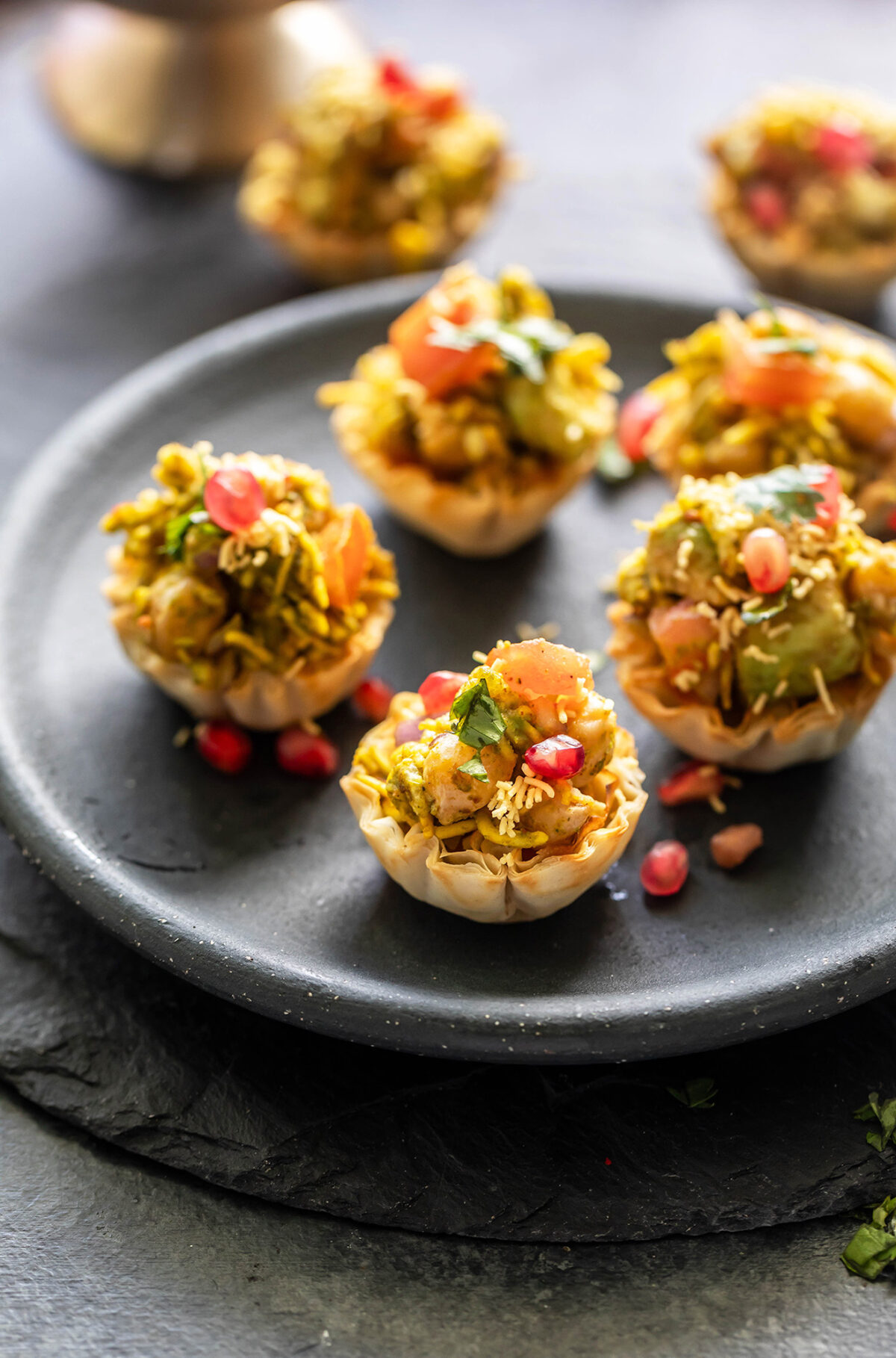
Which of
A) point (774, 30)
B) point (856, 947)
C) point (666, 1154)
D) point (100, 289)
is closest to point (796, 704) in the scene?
point (856, 947)

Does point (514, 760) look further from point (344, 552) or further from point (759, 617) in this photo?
point (344, 552)

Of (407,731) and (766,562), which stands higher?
(766,562)

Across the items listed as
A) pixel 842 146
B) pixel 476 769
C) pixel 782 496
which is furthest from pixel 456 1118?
pixel 842 146

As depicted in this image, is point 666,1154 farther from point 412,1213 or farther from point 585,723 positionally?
point 585,723

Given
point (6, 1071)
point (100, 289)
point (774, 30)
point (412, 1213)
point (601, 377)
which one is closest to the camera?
point (412, 1213)

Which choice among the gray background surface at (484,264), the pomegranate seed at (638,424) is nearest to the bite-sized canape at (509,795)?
the gray background surface at (484,264)

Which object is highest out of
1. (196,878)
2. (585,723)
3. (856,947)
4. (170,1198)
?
(585,723)
